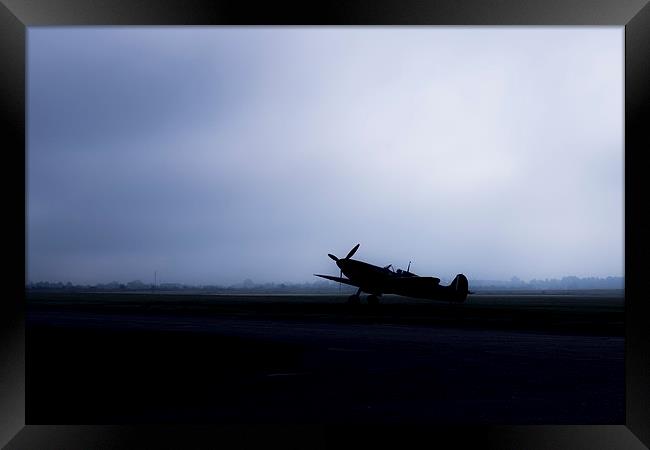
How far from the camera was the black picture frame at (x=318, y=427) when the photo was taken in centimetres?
476

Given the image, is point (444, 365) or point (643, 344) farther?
point (444, 365)

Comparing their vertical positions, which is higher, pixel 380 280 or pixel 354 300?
pixel 380 280

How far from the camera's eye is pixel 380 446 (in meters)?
4.68

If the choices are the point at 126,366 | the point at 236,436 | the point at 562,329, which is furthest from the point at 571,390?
the point at 562,329

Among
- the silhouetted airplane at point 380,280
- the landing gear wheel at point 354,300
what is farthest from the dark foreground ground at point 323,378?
the landing gear wheel at point 354,300

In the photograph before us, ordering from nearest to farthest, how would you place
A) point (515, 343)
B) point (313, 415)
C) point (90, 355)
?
point (313, 415) < point (90, 355) < point (515, 343)

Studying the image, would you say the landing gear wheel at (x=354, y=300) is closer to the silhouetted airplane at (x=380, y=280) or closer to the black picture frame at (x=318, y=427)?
the silhouetted airplane at (x=380, y=280)

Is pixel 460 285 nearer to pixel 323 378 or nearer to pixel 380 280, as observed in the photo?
pixel 380 280

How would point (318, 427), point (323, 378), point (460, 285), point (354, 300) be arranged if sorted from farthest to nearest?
point (460, 285), point (354, 300), point (323, 378), point (318, 427)

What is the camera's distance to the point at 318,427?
5035 millimetres

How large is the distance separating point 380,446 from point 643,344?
8.88 feet

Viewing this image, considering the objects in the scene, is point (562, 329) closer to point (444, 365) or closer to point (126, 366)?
point (444, 365)

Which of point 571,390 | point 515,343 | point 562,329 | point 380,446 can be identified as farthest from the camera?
point 562,329

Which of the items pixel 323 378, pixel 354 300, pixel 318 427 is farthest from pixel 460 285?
pixel 318 427
